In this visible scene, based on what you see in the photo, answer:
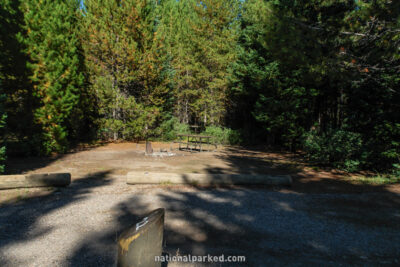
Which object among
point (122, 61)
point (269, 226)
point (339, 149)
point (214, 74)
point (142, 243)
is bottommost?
point (269, 226)

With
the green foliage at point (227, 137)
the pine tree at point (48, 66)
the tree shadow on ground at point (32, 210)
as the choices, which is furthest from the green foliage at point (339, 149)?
the pine tree at point (48, 66)

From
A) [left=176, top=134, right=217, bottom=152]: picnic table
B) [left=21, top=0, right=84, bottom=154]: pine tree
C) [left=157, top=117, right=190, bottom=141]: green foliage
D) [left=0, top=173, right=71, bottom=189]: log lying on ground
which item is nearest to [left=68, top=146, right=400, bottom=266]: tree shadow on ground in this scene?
[left=0, top=173, right=71, bottom=189]: log lying on ground

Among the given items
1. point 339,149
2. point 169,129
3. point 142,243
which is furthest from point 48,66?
point 339,149

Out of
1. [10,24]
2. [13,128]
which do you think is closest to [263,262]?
[13,128]

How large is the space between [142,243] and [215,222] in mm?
2436

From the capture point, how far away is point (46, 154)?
35.0ft

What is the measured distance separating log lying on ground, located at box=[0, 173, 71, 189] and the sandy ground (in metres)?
0.15

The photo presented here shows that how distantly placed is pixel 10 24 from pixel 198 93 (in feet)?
49.1

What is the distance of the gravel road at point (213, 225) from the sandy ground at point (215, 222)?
14 millimetres

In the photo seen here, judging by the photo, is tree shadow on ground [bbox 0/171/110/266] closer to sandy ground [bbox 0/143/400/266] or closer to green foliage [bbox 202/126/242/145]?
sandy ground [bbox 0/143/400/266]

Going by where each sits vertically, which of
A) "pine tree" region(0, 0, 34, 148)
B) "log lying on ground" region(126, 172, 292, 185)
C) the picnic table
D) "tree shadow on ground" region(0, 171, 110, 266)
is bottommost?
"tree shadow on ground" region(0, 171, 110, 266)

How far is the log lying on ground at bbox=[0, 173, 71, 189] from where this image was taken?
5.53 m

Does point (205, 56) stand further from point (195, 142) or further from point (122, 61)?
point (195, 142)

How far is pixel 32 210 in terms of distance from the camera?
453 cm
